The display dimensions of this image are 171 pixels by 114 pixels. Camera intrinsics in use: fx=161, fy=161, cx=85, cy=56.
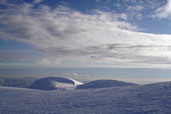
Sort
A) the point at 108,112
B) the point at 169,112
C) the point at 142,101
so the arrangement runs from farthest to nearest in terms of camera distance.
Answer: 1. the point at 142,101
2. the point at 108,112
3. the point at 169,112

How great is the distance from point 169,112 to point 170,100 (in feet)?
11.5

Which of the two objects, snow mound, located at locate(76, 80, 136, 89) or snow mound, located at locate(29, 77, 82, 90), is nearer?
snow mound, located at locate(29, 77, 82, 90)

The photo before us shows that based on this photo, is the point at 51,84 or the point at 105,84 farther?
the point at 105,84

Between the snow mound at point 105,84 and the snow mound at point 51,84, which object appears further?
the snow mound at point 105,84

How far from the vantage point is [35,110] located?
16375mm

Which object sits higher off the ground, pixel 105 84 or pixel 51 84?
pixel 105 84

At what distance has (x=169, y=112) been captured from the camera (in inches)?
503

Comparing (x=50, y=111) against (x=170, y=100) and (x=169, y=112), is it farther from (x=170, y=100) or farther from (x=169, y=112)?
(x=170, y=100)

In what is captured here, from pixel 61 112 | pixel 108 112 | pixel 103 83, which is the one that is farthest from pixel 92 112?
pixel 103 83

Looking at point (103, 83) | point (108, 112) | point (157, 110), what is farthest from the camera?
point (103, 83)

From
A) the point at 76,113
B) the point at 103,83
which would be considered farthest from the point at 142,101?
the point at 103,83

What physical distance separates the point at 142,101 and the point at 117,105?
109 inches

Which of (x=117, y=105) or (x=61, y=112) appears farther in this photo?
(x=117, y=105)

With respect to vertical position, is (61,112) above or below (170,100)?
below
